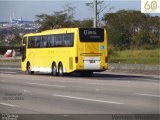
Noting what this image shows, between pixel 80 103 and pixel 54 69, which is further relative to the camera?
pixel 54 69

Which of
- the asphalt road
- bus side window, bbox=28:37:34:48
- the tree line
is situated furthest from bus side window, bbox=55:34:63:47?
the tree line

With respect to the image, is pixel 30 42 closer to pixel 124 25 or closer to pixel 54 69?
pixel 54 69

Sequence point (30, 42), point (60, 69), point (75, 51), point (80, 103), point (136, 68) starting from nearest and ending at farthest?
point (80, 103)
point (75, 51)
point (60, 69)
point (30, 42)
point (136, 68)

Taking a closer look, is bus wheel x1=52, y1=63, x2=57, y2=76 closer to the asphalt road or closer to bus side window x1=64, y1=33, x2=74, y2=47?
bus side window x1=64, y1=33, x2=74, y2=47

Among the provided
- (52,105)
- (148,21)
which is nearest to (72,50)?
(52,105)

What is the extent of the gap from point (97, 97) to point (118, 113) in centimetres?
507

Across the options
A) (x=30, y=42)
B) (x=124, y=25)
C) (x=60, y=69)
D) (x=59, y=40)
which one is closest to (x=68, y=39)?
(x=59, y=40)

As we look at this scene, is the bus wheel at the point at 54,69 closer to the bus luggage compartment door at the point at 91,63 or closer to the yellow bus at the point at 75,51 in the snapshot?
the yellow bus at the point at 75,51

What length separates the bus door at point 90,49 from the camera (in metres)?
35.7

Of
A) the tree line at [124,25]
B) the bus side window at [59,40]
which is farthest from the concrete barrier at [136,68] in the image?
the tree line at [124,25]

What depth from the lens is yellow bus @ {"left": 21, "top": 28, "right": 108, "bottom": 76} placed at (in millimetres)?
35656

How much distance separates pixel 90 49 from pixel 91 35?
3.28ft

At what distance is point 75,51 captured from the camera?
35.6 m

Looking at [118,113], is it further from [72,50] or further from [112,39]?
[112,39]
